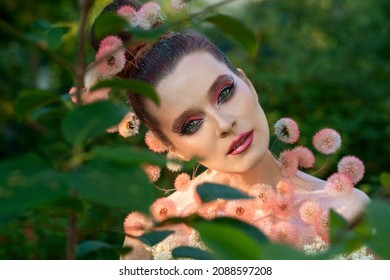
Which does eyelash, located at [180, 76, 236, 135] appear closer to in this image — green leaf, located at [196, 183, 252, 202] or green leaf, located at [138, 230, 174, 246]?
green leaf, located at [138, 230, 174, 246]

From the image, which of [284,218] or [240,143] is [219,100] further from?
[284,218]

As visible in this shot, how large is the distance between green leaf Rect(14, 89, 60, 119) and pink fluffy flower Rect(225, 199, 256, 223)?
0.77 metres

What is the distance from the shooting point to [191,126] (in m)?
1.44

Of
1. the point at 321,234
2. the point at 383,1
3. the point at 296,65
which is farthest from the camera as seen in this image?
the point at 383,1

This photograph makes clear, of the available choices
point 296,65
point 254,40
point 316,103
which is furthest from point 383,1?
point 254,40

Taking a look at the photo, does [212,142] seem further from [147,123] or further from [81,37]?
[81,37]

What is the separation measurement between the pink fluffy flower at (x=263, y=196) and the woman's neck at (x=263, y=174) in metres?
0.05

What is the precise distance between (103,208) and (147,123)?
1.19m

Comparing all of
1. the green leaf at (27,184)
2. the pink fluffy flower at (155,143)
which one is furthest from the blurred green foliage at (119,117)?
the pink fluffy flower at (155,143)

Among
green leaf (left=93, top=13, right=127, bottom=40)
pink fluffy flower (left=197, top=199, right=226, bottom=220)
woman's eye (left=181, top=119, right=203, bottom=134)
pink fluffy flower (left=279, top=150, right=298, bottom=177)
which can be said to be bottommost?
pink fluffy flower (left=197, top=199, right=226, bottom=220)

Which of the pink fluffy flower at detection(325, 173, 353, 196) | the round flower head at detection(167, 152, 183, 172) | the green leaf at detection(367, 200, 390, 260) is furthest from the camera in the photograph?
the pink fluffy flower at detection(325, 173, 353, 196)

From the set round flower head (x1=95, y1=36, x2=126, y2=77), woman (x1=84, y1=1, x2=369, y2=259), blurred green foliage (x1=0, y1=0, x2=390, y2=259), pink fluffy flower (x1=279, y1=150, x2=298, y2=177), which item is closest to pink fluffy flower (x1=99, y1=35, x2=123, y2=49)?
round flower head (x1=95, y1=36, x2=126, y2=77)

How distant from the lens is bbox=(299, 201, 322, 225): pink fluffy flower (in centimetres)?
138

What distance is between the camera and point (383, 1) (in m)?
6.08
